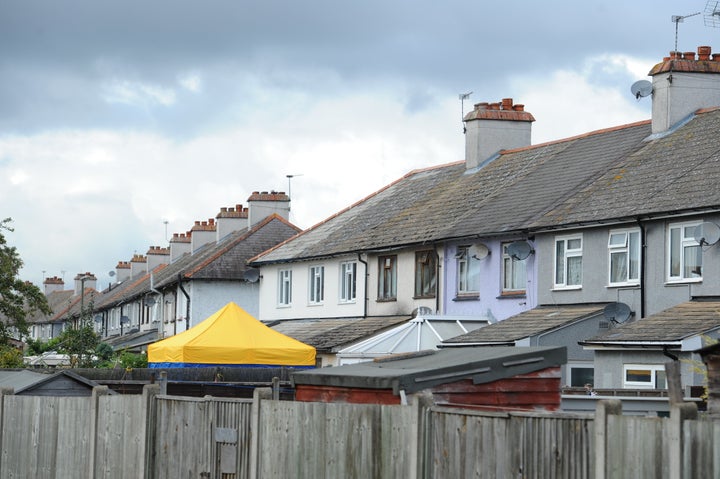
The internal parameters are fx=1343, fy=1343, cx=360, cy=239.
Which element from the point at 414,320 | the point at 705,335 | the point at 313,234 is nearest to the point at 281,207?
the point at 313,234

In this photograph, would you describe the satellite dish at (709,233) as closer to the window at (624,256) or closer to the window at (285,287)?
the window at (624,256)

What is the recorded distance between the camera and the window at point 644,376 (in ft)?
83.4

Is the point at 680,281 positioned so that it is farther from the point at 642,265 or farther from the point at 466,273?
the point at 466,273

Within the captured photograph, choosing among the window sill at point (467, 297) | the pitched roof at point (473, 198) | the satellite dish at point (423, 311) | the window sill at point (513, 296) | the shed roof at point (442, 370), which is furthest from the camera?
the satellite dish at point (423, 311)

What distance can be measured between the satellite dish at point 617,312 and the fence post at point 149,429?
47.0 feet

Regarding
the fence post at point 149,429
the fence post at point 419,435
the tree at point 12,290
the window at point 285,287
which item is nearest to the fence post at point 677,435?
the fence post at point 419,435

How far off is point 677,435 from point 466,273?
25.7 meters

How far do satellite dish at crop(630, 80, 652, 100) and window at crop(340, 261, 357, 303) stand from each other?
1101 centimetres

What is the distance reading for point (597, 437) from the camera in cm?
1063

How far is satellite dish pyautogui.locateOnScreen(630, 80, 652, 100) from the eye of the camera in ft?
109

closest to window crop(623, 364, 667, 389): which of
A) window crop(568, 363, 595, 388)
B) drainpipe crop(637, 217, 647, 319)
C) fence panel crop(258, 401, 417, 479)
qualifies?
window crop(568, 363, 595, 388)

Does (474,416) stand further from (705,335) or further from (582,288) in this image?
(582,288)

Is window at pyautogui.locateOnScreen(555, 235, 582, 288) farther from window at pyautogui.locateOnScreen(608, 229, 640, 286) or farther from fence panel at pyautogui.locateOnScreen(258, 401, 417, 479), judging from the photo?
fence panel at pyautogui.locateOnScreen(258, 401, 417, 479)

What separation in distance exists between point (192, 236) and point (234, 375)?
38060 millimetres
